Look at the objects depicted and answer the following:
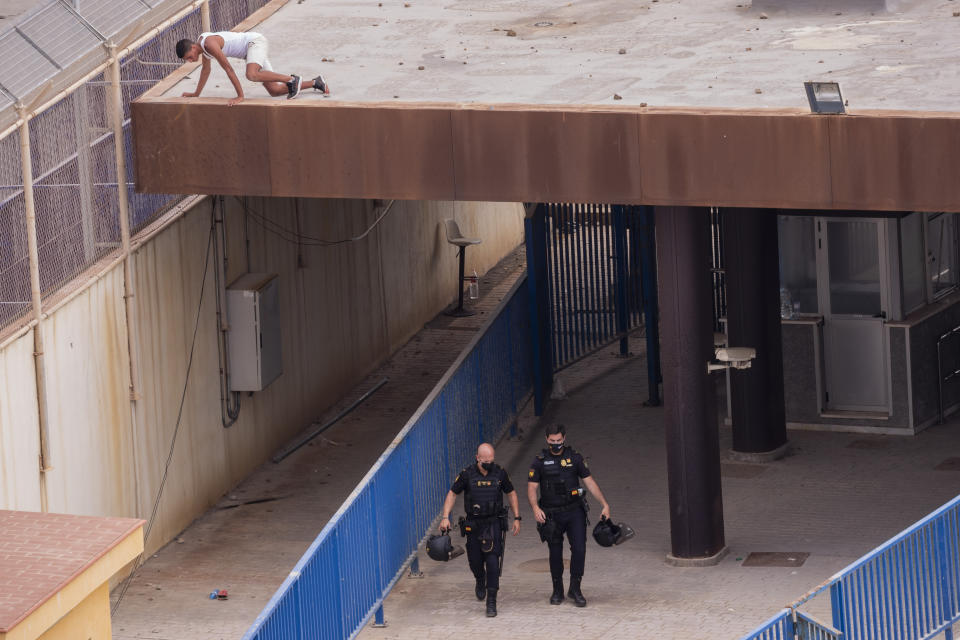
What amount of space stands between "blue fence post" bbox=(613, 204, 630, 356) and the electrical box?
501 cm

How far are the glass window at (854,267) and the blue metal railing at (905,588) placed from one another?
6.02m

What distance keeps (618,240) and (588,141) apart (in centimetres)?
746

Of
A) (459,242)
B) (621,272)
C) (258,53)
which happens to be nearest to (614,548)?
(258,53)

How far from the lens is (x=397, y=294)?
74.3 feet

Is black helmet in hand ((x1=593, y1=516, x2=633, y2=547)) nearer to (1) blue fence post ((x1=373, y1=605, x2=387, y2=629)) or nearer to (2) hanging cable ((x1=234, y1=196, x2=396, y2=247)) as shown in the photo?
(1) blue fence post ((x1=373, y1=605, x2=387, y2=629))

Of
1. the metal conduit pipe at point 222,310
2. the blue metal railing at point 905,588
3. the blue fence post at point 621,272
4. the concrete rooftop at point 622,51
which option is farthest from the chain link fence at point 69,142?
the blue metal railing at point 905,588

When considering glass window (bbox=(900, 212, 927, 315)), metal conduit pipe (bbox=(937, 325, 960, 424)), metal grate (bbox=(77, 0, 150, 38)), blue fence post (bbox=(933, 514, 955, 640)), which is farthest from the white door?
metal grate (bbox=(77, 0, 150, 38))

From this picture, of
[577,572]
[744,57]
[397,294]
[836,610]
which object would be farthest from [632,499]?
[397,294]

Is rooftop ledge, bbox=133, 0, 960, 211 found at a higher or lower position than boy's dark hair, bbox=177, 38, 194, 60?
lower

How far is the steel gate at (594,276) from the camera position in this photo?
2075 cm

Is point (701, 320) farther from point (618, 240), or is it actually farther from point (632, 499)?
point (618, 240)

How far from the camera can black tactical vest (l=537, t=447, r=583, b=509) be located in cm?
1338

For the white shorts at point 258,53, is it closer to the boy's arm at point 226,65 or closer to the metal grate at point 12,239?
the boy's arm at point 226,65

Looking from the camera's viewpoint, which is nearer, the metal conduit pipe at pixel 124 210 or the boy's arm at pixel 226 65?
the boy's arm at pixel 226 65
